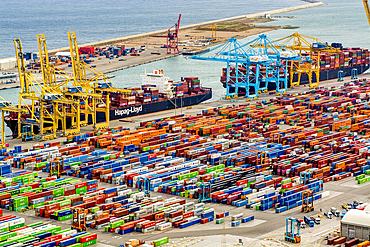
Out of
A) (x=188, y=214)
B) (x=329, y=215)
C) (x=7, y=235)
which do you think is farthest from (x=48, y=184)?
(x=329, y=215)

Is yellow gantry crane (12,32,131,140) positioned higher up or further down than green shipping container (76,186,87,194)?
higher up

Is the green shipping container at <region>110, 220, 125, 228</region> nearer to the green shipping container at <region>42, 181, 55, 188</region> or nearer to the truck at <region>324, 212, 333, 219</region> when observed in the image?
the green shipping container at <region>42, 181, 55, 188</region>

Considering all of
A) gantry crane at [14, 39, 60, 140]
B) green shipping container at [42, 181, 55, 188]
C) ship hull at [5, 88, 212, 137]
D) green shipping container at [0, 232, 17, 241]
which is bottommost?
ship hull at [5, 88, 212, 137]

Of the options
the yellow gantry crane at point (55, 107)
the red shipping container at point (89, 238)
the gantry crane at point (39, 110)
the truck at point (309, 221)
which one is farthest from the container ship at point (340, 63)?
the red shipping container at point (89, 238)

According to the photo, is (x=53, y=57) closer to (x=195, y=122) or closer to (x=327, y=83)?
(x=327, y=83)

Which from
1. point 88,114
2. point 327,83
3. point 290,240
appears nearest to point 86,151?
point 88,114

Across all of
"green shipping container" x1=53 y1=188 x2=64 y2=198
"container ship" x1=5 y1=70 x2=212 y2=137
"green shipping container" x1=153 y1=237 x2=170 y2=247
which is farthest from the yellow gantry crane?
"green shipping container" x1=153 y1=237 x2=170 y2=247

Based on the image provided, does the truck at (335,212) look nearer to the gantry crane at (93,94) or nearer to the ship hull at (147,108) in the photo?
the gantry crane at (93,94)
